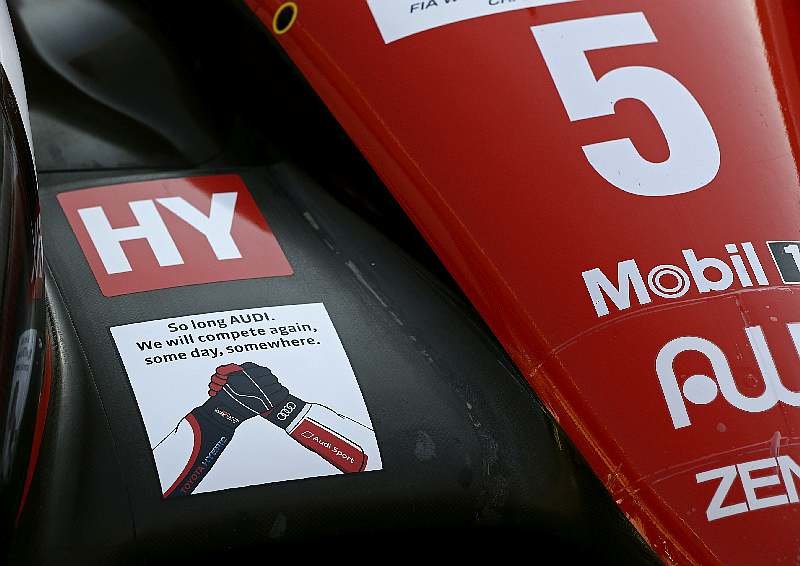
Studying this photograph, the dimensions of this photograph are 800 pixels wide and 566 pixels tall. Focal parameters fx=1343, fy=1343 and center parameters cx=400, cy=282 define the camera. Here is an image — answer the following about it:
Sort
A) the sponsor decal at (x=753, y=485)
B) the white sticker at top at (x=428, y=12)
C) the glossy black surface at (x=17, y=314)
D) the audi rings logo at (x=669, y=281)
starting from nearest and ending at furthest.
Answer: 1. the glossy black surface at (x=17, y=314)
2. the sponsor decal at (x=753, y=485)
3. the audi rings logo at (x=669, y=281)
4. the white sticker at top at (x=428, y=12)

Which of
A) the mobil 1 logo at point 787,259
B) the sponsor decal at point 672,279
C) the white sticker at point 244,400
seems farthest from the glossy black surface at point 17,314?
the mobil 1 logo at point 787,259

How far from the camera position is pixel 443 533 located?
1.44 metres

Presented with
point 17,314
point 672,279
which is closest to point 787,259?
point 672,279

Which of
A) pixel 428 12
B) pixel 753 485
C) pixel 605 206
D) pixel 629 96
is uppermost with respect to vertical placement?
pixel 428 12

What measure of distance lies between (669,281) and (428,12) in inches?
19.7

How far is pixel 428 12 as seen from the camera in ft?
5.73

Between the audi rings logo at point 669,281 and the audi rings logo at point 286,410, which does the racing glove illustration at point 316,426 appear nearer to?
the audi rings logo at point 286,410

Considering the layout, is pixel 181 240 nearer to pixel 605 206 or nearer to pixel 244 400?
pixel 244 400

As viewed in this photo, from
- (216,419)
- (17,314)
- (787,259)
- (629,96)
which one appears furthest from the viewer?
(629,96)

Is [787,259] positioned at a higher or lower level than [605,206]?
lower

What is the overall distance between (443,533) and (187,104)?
2.77ft

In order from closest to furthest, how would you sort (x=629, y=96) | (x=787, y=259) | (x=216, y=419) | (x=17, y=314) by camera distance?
(x=17, y=314) → (x=216, y=419) → (x=787, y=259) → (x=629, y=96)

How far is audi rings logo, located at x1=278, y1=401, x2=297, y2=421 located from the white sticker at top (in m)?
0.55

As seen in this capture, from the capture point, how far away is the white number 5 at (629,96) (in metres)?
1.60
